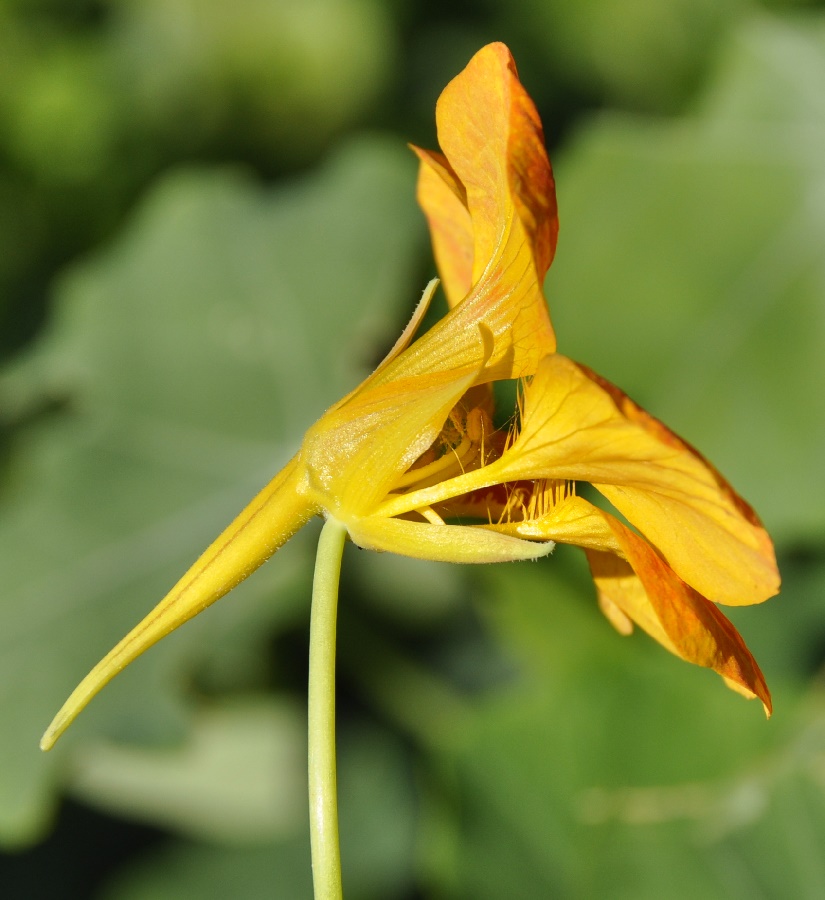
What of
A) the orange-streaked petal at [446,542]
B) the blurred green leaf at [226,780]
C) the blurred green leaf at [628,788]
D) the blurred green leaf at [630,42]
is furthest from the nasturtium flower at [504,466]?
the blurred green leaf at [630,42]

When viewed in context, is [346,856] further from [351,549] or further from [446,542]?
[446,542]

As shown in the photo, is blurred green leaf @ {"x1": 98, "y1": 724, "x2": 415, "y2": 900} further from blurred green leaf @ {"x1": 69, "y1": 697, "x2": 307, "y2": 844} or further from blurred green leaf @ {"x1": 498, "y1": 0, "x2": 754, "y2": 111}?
blurred green leaf @ {"x1": 498, "y1": 0, "x2": 754, "y2": 111}

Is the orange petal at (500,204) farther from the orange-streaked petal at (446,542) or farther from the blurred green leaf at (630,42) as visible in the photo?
the blurred green leaf at (630,42)

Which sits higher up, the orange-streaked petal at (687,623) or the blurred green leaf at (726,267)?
the blurred green leaf at (726,267)

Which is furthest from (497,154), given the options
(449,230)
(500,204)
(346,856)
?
(346,856)

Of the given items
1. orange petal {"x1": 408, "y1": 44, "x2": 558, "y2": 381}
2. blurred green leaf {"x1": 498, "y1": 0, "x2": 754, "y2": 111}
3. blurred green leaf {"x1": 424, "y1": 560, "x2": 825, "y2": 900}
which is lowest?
blurred green leaf {"x1": 424, "y1": 560, "x2": 825, "y2": 900}

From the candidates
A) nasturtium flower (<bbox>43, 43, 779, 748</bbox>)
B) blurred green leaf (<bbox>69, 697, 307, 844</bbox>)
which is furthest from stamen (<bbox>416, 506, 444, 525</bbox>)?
blurred green leaf (<bbox>69, 697, 307, 844</bbox>)

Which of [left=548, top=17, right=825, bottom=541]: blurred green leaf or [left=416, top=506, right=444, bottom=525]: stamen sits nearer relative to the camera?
[left=416, top=506, right=444, bottom=525]: stamen

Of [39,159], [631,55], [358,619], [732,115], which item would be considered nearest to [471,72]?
[732,115]
